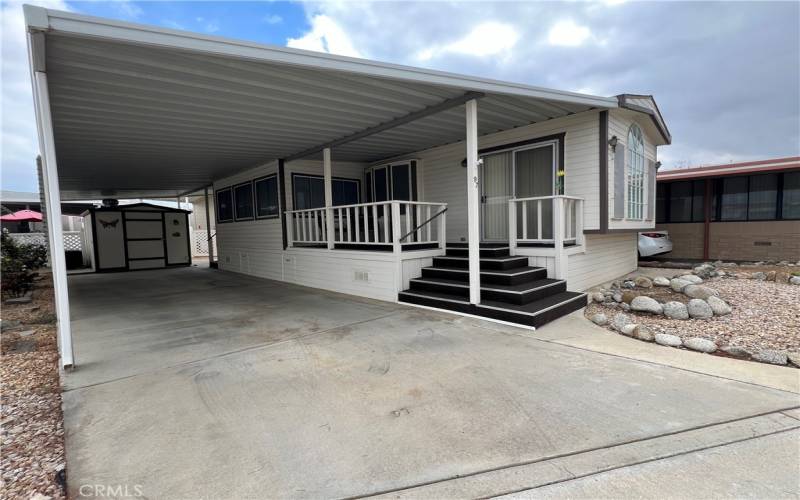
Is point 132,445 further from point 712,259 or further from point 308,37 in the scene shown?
point 712,259

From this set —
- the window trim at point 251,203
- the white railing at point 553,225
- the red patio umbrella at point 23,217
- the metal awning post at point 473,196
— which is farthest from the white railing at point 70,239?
the white railing at point 553,225

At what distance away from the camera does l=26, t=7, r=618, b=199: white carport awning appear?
125 inches

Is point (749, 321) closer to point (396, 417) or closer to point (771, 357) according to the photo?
point (771, 357)

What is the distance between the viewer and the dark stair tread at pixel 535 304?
4.44m

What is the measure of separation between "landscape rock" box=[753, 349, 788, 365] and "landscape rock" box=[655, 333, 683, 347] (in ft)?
1.81

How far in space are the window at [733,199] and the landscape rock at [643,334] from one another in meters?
8.46

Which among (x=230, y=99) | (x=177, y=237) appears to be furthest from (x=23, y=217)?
(x=230, y=99)

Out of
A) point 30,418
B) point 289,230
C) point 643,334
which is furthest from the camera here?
point 289,230

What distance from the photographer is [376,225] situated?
6.36m

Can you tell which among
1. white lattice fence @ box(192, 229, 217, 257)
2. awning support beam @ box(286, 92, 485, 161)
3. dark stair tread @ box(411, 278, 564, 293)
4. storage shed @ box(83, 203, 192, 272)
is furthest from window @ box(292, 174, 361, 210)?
white lattice fence @ box(192, 229, 217, 257)

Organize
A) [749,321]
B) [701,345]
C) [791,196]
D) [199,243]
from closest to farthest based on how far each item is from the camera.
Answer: [701,345]
[749,321]
[791,196]
[199,243]

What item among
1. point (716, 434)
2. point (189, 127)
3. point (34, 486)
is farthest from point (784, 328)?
point (189, 127)

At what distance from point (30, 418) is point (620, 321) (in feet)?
17.7

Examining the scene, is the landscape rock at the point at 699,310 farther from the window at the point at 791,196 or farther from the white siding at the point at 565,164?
the window at the point at 791,196
